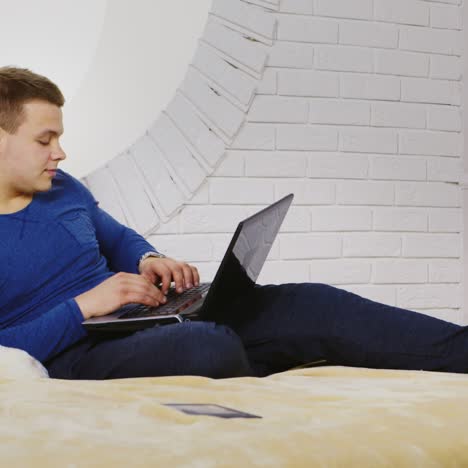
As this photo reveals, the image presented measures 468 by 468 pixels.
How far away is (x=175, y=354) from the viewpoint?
123cm

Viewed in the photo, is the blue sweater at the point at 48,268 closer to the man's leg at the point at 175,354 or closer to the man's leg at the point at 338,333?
the man's leg at the point at 175,354

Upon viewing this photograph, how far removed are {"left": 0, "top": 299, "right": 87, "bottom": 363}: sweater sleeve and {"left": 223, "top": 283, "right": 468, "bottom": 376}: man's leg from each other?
31 cm

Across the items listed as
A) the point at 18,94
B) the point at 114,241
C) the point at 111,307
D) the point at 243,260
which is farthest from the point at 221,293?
the point at 18,94

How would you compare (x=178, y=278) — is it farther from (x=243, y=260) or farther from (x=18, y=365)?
(x=18, y=365)

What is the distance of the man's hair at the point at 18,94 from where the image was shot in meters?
1.57

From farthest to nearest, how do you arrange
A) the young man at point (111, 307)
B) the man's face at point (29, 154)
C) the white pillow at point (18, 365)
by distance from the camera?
1. the man's face at point (29, 154)
2. the young man at point (111, 307)
3. the white pillow at point (18, 365)

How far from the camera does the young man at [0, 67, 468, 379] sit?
1250 mm

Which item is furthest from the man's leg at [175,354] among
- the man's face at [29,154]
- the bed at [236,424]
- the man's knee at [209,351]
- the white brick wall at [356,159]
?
the white brick wall at [356,159]

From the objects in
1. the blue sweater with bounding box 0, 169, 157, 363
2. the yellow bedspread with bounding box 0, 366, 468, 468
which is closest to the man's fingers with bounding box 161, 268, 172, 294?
the blue sweater with bounding box 0, 169, 157, 363

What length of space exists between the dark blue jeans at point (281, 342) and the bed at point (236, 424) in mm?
131

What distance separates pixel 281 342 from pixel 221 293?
0.55ft

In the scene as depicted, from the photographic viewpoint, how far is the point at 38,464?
65 centimetres

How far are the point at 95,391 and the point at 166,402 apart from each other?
11 cm

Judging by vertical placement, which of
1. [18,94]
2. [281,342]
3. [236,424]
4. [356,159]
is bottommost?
[281,342]
